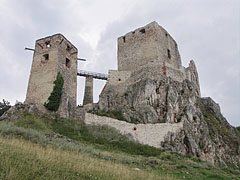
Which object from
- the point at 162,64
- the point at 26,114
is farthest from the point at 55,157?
the point at 162,64

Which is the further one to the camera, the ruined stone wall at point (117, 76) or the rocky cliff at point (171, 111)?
the ruined stone wall at point (117, 76)

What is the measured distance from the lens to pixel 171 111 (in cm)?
2273

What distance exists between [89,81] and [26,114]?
1759cm

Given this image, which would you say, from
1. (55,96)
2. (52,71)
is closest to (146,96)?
(55,96)

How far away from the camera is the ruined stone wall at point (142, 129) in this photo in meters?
19.1

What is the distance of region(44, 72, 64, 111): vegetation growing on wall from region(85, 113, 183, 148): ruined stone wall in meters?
2.86

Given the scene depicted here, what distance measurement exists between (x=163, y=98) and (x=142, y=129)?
5874 millimetres

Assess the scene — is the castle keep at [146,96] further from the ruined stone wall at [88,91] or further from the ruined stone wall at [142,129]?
the ruined stone wall at [88,91]

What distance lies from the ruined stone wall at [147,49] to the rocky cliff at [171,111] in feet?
5.69

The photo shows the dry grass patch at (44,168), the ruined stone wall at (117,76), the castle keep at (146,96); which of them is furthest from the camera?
the ruined stone wall at (117,76)

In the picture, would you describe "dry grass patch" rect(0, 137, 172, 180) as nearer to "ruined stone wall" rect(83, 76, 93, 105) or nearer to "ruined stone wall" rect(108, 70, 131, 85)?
"ruined stone wall" rect(108, 70, 131, 85)

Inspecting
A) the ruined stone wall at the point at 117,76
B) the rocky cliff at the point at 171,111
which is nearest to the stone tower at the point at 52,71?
the rocky cliff at the point at 171,111

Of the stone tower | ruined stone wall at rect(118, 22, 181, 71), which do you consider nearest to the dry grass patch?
the stone tower

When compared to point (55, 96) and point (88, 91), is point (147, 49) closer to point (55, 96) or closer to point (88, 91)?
point (88, 91)
